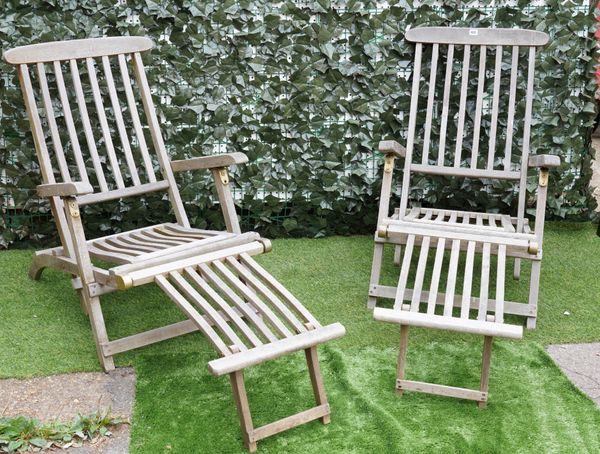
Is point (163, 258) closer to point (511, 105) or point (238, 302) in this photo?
point (238, 302)

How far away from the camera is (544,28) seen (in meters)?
4.50

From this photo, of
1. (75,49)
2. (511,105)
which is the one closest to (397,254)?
(511,105)

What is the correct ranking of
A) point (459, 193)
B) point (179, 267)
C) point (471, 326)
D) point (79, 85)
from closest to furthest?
point (471, 326)
point (179, 267)
point (79, 85)
point (459, 193)

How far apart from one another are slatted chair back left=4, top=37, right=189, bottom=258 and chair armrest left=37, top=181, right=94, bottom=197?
225mm

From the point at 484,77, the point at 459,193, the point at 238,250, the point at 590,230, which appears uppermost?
the point at 484,77

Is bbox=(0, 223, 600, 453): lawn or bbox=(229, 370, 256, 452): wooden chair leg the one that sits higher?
bbox=(229, 370, 256, 452): wooden chair leg

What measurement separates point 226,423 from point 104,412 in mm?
451

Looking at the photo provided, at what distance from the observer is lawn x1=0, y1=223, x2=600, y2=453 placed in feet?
9.19

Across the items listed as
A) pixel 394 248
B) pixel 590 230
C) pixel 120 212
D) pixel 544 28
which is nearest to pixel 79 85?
pixel 120 212

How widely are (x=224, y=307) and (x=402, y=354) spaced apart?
682mm

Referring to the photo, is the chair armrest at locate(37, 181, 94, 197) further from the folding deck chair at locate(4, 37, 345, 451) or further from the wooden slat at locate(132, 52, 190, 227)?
the wooden slat at locate(132, 52, 190, 227)

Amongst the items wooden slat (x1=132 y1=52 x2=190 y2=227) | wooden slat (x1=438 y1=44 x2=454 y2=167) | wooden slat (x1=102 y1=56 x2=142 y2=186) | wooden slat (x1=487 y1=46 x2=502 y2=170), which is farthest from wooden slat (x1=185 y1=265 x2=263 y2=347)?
wooden slat (x1=487 y1=46 x2=502 y2=170)

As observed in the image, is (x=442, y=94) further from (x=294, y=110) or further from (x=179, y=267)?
(x=179, y=267)

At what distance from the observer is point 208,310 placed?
113 inches
